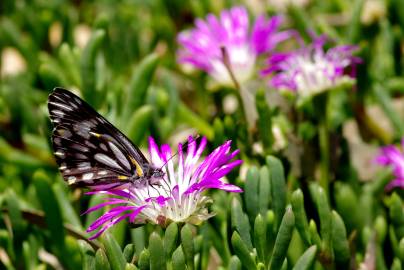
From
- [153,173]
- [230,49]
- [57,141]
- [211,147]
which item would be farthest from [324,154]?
[57,141]

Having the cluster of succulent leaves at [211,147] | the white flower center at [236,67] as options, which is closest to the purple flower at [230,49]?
the white flower center at [236,67]

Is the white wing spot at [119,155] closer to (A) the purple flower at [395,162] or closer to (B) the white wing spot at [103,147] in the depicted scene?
(B) the white wing spot at [103,147]

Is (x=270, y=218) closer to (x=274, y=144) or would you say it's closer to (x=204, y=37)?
(x=274, y=144)

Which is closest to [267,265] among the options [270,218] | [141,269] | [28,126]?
[270,218]

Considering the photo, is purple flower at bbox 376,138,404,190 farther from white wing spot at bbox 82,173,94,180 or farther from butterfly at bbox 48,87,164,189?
white wing spot at bbox 82,173,94,180

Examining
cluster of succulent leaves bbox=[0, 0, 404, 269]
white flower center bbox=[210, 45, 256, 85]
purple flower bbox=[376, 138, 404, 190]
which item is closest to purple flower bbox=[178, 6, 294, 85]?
white flower center bbox=[210, 45, 256, 85]

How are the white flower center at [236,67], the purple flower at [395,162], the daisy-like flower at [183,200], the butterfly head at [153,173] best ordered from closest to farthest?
the daisy-like flower at [183,200]
the butterfly head at [153,173]
the purple flower at [395,162]
the white flower center at [236,67]
